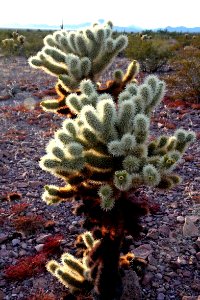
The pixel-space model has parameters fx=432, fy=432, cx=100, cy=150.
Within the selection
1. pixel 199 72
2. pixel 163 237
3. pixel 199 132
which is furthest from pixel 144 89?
pixel 199 72

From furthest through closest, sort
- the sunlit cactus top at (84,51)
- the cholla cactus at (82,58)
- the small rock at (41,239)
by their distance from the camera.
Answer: the sunlit cactus top at (84,51) → the cholla cactus at (82,58) → the small rock at (41,239)

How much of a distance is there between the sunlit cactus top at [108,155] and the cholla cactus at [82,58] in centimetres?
229

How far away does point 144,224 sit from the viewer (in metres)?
6.50

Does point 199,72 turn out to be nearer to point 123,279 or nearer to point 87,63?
point 87,63

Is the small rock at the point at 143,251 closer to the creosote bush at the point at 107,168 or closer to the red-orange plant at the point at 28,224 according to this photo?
the creosote bush at the point at 107,168

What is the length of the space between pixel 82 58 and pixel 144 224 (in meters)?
2.70

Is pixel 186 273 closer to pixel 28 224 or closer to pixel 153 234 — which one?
pixel 153 234

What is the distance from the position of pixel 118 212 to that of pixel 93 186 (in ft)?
1.15

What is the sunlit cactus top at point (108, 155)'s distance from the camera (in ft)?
12.4

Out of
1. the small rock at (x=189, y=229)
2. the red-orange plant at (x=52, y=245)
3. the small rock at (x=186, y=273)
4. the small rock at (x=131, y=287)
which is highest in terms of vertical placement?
the small rock at (x=131, y=287)

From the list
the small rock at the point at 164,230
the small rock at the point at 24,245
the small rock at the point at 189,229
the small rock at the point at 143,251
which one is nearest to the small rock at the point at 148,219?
the small rock at the point at 164,230

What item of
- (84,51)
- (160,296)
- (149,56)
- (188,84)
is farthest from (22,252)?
(149,56)

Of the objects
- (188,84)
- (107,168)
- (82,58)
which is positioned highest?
(82,58)

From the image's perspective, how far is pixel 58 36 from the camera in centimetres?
718
